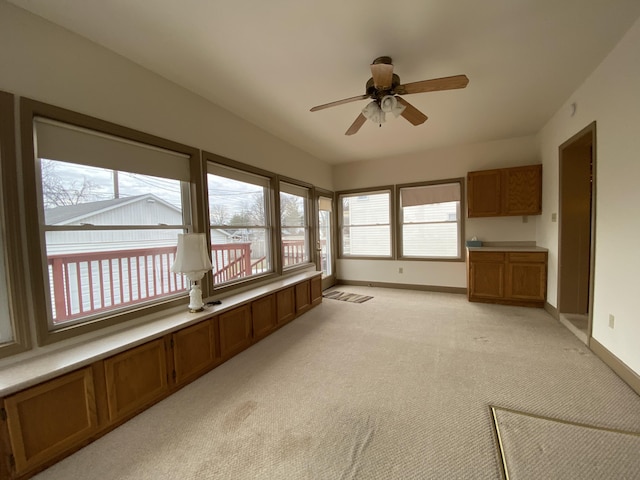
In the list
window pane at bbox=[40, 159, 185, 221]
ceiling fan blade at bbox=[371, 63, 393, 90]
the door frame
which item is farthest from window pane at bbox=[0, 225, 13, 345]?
the door frame

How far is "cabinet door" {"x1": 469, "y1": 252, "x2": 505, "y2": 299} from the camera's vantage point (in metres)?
4.34

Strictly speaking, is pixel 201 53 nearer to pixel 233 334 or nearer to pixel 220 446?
pixel 233 334

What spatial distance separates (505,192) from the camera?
450cm

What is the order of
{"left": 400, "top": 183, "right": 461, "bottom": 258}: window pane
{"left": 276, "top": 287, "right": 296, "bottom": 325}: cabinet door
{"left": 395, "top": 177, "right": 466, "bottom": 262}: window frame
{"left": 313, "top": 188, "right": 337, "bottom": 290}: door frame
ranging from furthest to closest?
{"left": 313, "top": 188, "right": 337, "bottom": 290}: door frame, {"left": 400, "top": 183, "right": 461, "bottom": 258}: window pane, {"left": 395, "top": 177, "right": 466, "bottom": 262}: window frame, {"left": 276, "top": 287, "right": 296, "bottom": 325}: cabinet door

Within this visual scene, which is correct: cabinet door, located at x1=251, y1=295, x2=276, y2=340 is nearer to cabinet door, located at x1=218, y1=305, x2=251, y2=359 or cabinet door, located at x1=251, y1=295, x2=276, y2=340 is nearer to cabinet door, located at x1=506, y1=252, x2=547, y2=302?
cabinet door, located at x1=218, y1=305, x2=251, y2=359

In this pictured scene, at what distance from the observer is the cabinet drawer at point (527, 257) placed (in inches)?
158

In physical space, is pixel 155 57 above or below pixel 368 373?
above

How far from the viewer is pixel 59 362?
1660mm

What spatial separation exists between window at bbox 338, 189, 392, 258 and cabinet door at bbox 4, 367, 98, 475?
5071mm

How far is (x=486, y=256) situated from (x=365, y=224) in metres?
2.48

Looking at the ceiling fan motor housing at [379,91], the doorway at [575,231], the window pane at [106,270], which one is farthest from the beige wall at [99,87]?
the doorway at [575,231]

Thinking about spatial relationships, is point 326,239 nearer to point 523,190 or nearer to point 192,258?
point 523,190

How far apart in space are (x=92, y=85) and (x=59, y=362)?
2.01 meters

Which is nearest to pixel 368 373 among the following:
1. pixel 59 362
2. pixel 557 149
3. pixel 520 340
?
pixel 520 340
